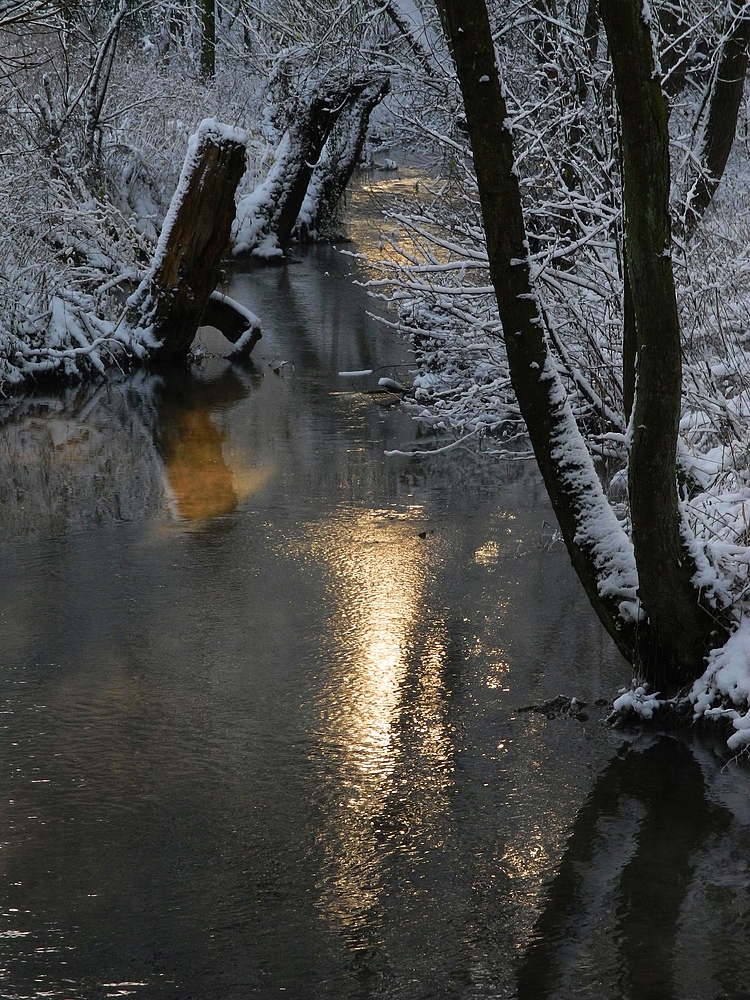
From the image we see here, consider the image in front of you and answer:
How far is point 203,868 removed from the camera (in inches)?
157

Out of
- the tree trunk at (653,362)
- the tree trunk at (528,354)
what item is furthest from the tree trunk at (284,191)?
the tree trunk at (653,362)

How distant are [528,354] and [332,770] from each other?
1830 mm

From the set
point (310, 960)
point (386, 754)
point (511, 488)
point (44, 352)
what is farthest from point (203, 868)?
point (44, 352)

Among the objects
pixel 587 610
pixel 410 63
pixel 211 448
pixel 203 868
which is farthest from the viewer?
pixel 410 63

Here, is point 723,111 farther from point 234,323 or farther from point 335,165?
point 335,165

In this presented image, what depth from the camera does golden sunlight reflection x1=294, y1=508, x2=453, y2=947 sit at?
4.05 metres

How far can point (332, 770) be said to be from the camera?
4.60 m

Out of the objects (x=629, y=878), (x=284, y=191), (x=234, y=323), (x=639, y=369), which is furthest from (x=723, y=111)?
(x=284, y=191)

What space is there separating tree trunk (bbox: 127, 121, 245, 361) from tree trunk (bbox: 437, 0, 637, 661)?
7.03m

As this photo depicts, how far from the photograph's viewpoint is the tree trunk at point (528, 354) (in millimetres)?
4277

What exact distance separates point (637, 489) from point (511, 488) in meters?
3.79

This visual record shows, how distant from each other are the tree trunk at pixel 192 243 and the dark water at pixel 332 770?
3.84 meters

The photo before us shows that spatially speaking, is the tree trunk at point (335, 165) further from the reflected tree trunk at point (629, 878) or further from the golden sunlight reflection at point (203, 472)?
the reflected tree trunk at point (629, 878)

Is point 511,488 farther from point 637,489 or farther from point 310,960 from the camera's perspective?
point 310,960
